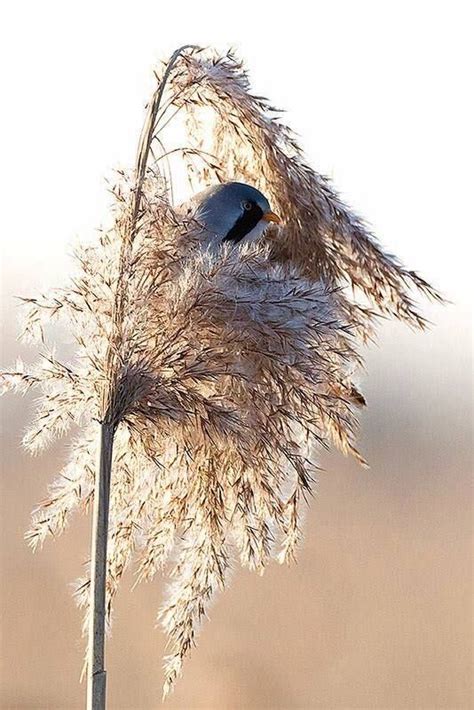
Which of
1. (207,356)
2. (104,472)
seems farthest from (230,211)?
(104,472)

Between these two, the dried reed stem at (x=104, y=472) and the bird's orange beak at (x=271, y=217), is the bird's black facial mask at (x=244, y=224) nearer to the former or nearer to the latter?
the bird's orange beak at (x=271, y=217)

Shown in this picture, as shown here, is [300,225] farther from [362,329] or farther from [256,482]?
[256,482]

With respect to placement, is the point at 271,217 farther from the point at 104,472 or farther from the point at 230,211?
the point at 104,472

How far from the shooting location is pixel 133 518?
1.23 meters

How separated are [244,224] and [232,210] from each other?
2 centimetres

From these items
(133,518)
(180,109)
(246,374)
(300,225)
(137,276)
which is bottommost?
(133,518)

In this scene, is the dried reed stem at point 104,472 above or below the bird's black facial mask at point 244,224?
below

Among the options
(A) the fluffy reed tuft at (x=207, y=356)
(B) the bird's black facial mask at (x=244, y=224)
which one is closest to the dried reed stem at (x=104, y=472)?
(A) the fluffy reed tuft at (x=207, y=356)

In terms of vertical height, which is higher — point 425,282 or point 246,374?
point 425,282

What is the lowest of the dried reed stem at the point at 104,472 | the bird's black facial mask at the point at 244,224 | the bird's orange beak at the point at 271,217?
the dried reed stem at the point at 104,472

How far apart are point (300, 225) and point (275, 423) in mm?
269

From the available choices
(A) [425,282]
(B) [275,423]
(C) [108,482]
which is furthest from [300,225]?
(C) [108,482]

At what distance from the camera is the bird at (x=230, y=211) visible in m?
1.19

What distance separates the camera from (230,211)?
3.93 feet
